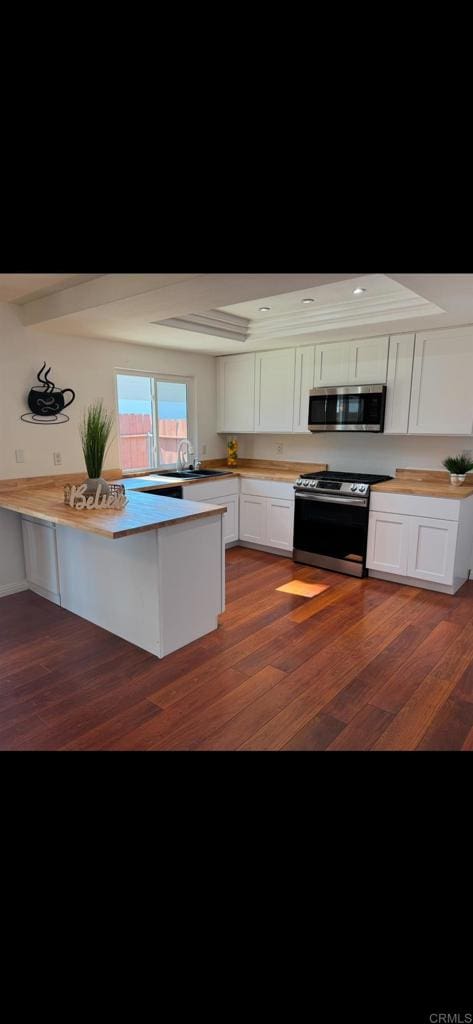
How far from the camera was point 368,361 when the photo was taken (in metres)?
4.01

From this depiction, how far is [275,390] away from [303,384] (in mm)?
348

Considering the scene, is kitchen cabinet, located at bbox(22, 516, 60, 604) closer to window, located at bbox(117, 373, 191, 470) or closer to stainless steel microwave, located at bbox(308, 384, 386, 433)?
window, located at bbox(117, 373, 191, 470)

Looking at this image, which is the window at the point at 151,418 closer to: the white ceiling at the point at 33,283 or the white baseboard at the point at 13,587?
the white ceiling at the point at 33,283

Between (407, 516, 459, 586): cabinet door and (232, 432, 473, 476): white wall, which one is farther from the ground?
(232, 432, 473, 476): white wall

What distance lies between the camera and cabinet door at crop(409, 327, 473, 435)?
3527 mm

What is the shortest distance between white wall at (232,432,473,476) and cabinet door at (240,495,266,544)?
2.47 feet

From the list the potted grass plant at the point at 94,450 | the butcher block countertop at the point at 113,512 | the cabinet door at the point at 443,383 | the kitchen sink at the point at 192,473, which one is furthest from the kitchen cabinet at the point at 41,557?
the cabinet door at the point at 443,383

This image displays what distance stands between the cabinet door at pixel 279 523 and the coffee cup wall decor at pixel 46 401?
2063mm

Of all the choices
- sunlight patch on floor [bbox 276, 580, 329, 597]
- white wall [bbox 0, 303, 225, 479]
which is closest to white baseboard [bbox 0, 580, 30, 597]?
white wall [bbox 0, 303, 225, 479]

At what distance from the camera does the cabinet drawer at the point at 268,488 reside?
4.44 meters

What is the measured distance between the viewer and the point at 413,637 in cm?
292

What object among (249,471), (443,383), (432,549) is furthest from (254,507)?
(443,383)

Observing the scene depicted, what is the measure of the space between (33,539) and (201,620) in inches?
59.8
